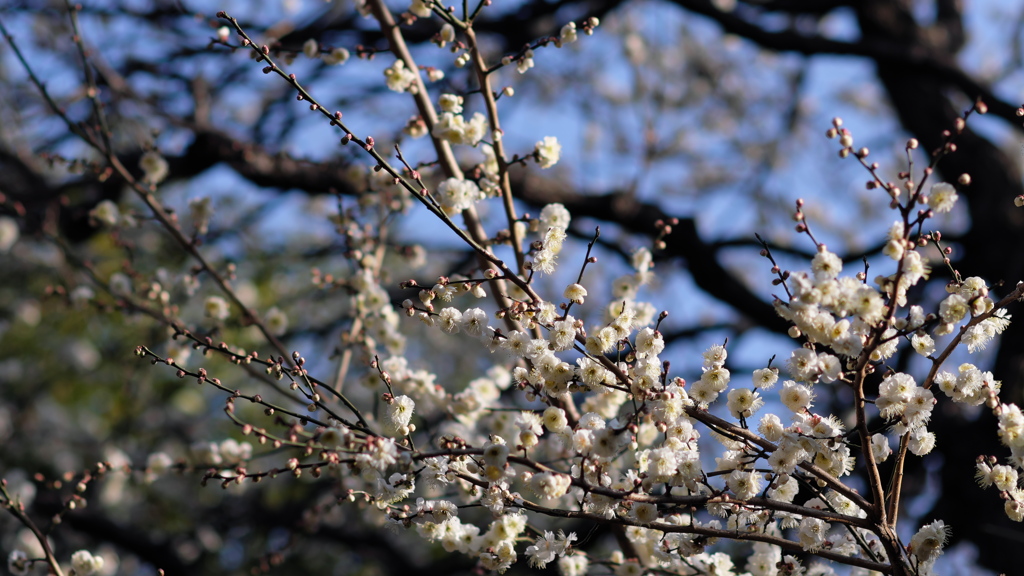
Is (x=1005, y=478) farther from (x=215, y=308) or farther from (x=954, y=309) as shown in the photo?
(x=215, y=308)

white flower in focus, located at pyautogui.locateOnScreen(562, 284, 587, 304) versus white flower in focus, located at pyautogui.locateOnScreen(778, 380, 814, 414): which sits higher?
white flower in focus, located at pyautogui.locateOnScreen(562, 284, 587, 304)

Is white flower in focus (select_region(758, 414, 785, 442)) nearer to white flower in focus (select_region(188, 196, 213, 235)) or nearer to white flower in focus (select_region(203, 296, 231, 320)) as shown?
white flower in focus (select_region(203, 296, 231, 320))

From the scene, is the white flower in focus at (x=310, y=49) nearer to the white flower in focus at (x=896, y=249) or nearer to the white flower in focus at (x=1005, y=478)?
the white flower in focus at (x=896, y=249)

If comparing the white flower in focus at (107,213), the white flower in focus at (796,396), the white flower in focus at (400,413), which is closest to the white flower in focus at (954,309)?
the white flower in focus at (796,396)

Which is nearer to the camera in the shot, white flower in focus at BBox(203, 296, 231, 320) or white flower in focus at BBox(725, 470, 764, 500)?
white flower in focus at BBox(725, 470, 764, 500)

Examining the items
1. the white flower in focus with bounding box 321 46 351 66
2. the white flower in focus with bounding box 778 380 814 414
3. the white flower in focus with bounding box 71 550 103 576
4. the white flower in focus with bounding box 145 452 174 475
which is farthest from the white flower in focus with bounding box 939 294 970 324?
the white flower in focus with bounding box 145 452 174 475

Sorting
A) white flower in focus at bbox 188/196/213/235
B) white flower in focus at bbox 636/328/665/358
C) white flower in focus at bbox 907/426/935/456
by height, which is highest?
white flower in focus at bbox 188/196/213/235

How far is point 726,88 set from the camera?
7230 millimetres

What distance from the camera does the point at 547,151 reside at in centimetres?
241

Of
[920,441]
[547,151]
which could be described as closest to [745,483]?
[920,441]

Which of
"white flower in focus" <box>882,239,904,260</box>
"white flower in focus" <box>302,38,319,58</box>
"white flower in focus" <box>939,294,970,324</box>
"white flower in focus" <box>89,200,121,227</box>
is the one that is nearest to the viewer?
"white flower in focus" <box>882,239,904,260</box>

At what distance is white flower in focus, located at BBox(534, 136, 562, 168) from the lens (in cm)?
240

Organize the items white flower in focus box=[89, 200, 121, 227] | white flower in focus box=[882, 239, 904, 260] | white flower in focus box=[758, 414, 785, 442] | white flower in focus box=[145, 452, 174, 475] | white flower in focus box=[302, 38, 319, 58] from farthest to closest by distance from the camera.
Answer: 1. white flower in focus box=[89, 200, 121, 227]
2. white flower in focus box=[145, 452, 174, 475]
3. white flower in focus box=[302, 38, 319, 58]
4. white flower in focus box=[758, 414, 785, 442]
5. white flower in focus box=[882, 239, 904, 260]

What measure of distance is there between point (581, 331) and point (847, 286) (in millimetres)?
594
